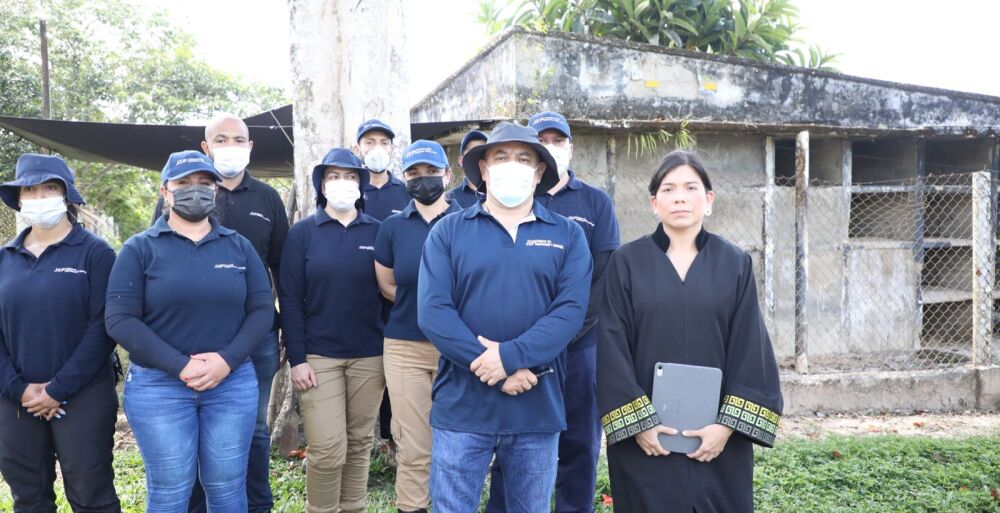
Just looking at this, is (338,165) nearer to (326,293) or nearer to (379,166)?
(326,293)

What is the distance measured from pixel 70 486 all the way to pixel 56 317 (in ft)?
2.55

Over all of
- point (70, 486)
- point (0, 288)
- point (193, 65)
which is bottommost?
point (70, 486)

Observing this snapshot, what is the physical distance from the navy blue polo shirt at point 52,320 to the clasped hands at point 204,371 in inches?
22.6

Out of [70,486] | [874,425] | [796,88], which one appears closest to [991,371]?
[874,425]

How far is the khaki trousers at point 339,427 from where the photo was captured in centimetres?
368

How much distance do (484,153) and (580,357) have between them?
1173 mm

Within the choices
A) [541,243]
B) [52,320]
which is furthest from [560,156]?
[52,320]

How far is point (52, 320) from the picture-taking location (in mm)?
3232

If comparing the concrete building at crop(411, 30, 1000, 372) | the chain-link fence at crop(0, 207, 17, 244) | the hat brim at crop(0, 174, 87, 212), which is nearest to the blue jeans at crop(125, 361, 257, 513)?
the hat brim at crop(0, 174, 87, 212)

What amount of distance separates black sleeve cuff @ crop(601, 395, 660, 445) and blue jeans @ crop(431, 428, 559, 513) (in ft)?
0.86

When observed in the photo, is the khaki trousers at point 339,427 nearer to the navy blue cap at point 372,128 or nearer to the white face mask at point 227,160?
the white face mask at point 227,160

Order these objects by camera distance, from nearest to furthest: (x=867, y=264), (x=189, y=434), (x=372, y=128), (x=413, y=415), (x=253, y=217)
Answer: (x=189, y=434)
(x=413, y=415)
(x=253, y=217)
(x=372, y=128)
(x=867, y=264)

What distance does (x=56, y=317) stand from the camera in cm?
324

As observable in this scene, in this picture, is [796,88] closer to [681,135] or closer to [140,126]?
[681,135]
